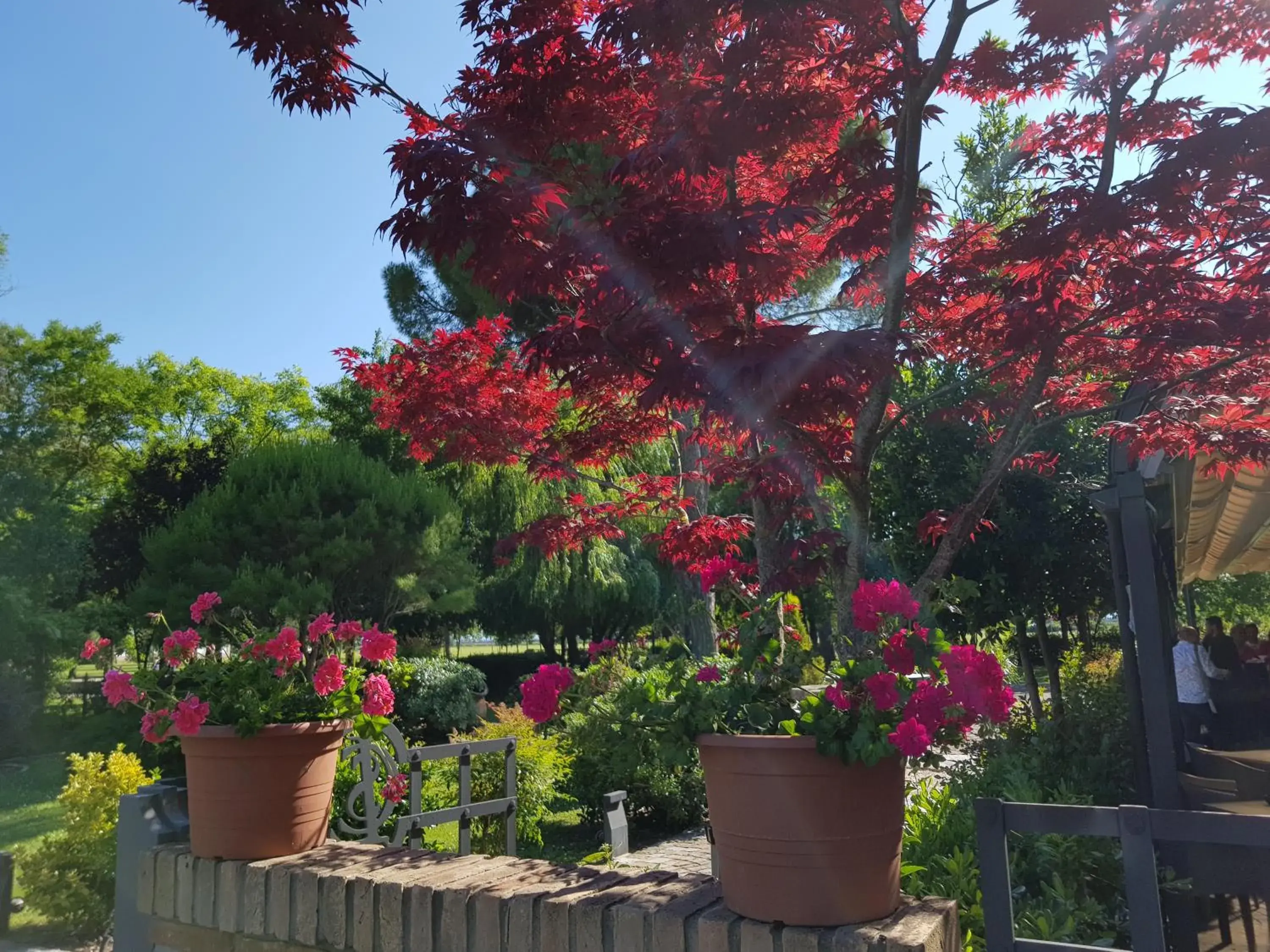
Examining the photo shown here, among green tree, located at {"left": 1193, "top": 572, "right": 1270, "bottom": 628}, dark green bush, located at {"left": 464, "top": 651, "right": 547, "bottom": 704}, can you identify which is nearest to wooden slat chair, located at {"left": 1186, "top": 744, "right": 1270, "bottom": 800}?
green tree, located at {"left": 1193, "top": 572, "right": 1270, "bottom": 628}

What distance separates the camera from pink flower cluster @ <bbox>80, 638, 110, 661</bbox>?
2881 mm

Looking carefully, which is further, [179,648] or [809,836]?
[179,648]

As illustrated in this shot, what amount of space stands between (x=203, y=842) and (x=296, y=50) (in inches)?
104

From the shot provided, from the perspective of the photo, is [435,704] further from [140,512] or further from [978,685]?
[978,685]

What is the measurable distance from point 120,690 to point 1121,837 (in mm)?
2511

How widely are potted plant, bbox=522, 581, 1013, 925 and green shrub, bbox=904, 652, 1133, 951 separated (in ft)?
1.45

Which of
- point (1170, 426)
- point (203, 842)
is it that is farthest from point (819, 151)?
point (203, 842)

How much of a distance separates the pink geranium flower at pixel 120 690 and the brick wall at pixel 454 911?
1.42 feet

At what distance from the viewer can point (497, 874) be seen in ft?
7.45

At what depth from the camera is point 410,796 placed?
466cm

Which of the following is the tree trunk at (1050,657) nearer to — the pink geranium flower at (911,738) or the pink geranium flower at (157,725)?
the pink geranium flower at (911,738)

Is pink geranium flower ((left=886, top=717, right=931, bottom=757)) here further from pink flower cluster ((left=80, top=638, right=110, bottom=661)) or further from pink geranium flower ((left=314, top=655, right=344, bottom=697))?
pink flower cluster ((left=80, top=638, right=110, bottom=661))

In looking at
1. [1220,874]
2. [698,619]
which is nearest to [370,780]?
[1220,874]

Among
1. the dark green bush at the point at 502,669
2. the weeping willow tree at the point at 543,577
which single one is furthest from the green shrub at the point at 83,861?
the dark green bush at the point at 502,669
